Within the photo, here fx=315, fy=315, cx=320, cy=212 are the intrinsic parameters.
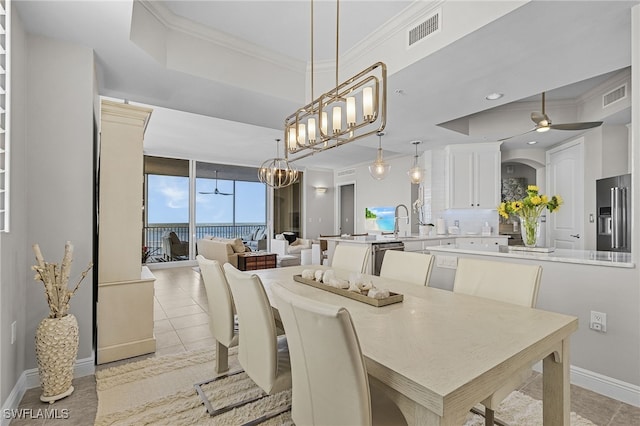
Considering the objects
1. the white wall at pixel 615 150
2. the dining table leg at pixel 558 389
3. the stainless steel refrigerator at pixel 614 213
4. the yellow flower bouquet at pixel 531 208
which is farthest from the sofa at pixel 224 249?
the white wall at pixel 615 150

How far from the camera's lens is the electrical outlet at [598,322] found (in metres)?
2.22

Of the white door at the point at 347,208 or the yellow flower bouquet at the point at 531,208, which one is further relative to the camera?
the white door at the point at 347,208

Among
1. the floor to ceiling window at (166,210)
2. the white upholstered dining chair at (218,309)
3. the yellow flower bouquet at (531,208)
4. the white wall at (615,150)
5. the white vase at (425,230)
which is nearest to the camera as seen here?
the white upholstered dining chair at (218,309)

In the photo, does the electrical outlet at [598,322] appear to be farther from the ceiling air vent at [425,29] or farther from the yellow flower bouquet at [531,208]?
the ceiling air vent at [425,29]

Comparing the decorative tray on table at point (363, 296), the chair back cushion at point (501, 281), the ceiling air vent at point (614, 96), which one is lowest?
the decorative tray on table at point (363, 296)

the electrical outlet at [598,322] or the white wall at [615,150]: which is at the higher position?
the white wall at [615,150]

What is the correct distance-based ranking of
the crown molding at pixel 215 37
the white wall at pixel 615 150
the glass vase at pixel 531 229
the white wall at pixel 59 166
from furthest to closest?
the white wall at pixel 615 150, the glass vase at pixel 531 229, the crown molding at pixel 215 37, the white wall at pixel 59 166

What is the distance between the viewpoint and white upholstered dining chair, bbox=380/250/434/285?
2.39 metres

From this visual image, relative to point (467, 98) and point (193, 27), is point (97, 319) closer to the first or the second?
point (193, 27)

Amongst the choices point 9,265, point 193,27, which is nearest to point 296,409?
point 9,265

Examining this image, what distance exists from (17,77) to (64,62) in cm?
42

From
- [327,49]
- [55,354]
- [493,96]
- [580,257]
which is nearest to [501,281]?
[580,257]

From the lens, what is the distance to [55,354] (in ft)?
6.74

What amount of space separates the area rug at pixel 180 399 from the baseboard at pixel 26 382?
12 cm
